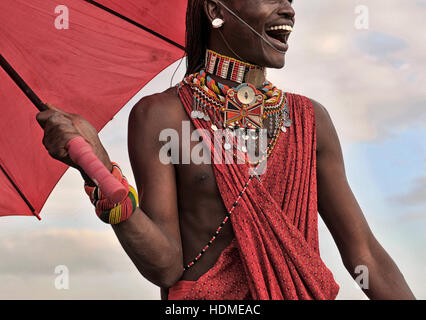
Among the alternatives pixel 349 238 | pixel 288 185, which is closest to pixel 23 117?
pixel 288 185

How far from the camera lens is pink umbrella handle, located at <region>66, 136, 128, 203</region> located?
3.21m

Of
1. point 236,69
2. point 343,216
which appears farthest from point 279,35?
point 343,216

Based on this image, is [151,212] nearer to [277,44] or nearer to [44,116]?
[44,116]

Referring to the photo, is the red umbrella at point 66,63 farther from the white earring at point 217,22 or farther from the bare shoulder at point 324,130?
the bare shoulder at point 324,130

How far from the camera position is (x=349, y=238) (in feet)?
15.2

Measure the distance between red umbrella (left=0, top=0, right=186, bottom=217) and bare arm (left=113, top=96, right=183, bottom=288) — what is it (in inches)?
24.5

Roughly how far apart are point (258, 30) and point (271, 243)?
1300 millimetres

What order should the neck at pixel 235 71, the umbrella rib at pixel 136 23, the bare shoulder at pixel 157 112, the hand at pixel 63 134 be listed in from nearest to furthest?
the hand at pixel 63 134, the bare shoulder at pixel 157 112, the neck at pixel 235 71, the umbrella rib at pixel 136 23

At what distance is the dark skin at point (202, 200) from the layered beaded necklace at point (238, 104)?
9 cm

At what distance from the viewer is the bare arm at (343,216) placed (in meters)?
4.58

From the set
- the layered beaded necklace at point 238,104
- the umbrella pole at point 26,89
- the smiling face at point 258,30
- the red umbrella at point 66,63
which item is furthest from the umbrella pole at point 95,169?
the smiling face at point 258,30

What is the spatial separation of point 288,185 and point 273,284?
65 cm

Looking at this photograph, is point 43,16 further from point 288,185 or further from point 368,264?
point 368,264

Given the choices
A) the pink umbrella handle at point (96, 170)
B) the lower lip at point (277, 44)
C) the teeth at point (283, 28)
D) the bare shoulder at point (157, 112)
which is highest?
the teeth at point (283, 28)
